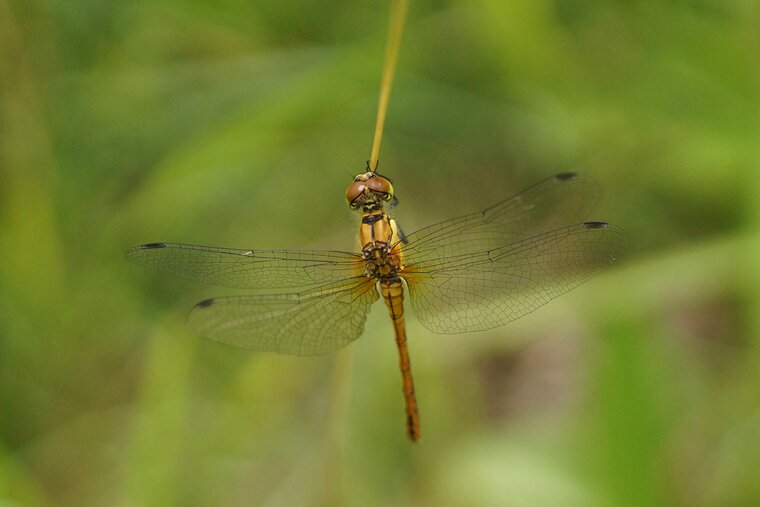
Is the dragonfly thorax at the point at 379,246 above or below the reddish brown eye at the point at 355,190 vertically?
below

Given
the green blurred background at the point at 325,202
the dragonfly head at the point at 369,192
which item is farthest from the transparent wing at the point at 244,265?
the green blurred background at the point at 325,202

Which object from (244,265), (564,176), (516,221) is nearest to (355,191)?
(244,265)

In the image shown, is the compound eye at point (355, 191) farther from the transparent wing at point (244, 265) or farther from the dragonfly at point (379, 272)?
the transparent wing at point (244, 265)

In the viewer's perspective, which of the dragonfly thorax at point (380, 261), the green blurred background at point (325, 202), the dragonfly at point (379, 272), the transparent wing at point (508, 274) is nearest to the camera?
the transparent wing at point (508, 274)

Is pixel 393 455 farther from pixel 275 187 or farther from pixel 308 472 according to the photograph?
pixel 275 187

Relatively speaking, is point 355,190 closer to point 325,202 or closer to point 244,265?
point 244,265

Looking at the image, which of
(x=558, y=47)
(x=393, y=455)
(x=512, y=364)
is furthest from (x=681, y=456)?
(x=558, y=47)
